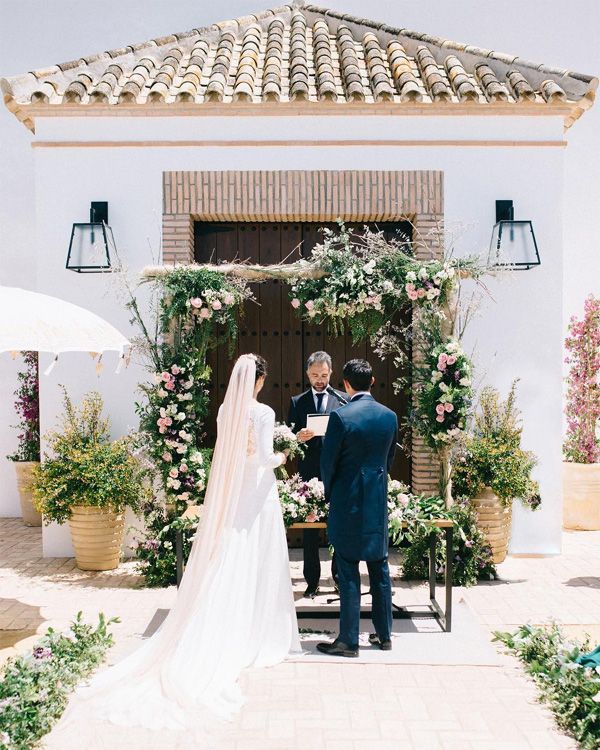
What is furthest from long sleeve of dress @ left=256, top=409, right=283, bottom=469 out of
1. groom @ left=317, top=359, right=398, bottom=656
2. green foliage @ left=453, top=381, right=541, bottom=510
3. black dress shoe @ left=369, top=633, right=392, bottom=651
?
green foliage @ left=453, top=381, right=541, bottom=510

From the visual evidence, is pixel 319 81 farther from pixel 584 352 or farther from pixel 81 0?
pixel 584 352

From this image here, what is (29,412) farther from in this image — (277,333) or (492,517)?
(492,517)

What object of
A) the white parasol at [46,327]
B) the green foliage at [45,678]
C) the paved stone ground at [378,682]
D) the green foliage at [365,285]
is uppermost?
the green foliage at [365,285]

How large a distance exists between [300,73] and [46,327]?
4676mm

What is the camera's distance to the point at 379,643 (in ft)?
18.0

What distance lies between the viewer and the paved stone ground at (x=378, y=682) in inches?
164

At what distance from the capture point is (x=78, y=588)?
707 cm

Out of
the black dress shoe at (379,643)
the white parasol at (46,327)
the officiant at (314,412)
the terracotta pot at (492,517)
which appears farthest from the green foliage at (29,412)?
the black dress shoe at (379,643)

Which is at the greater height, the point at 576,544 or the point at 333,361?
the point at 333,361

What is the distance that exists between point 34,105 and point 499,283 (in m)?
4.99

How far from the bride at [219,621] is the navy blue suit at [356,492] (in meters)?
0.40

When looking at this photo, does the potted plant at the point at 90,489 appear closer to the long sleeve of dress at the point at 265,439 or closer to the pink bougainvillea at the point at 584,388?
the long sleeve of dress at the point at 265,439

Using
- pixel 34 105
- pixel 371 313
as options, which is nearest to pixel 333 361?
pixel 371 313

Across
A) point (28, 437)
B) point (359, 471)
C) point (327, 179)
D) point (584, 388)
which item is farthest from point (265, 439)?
point (584, 388)
